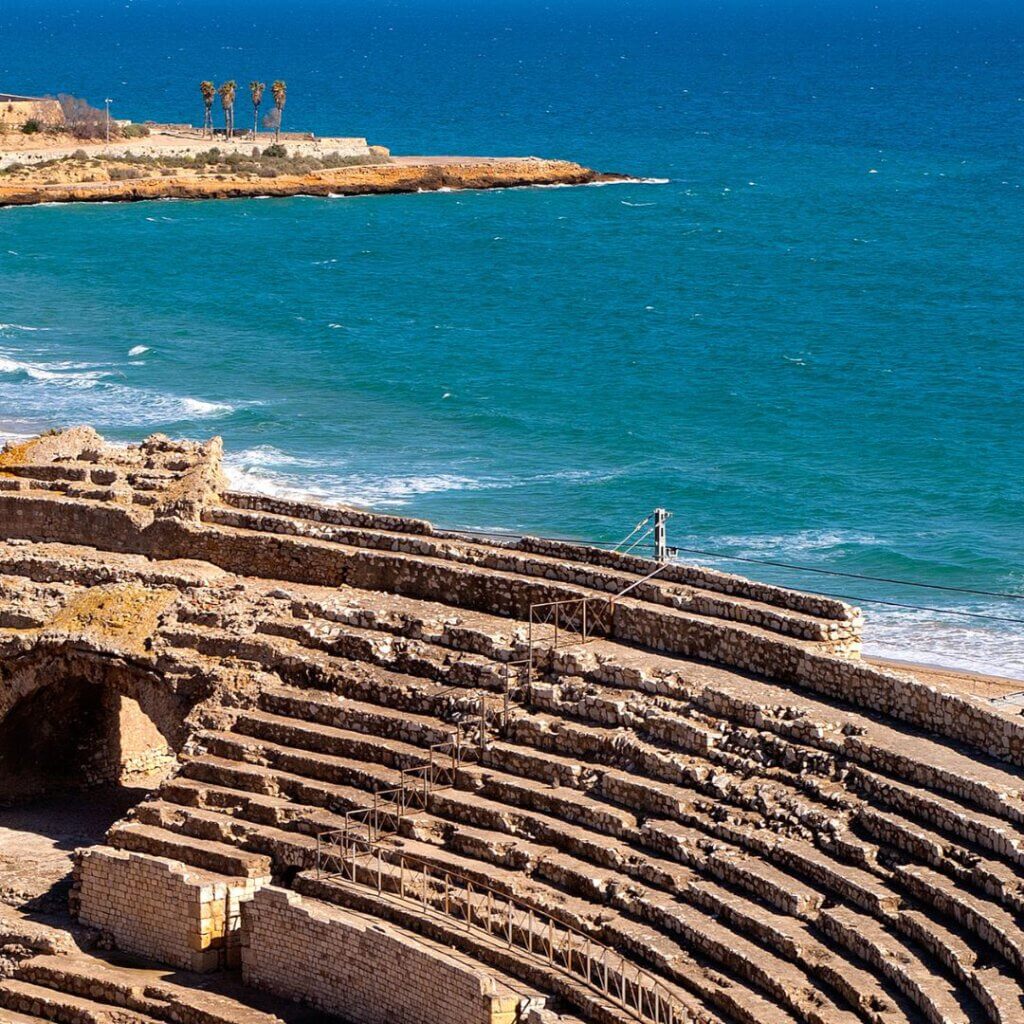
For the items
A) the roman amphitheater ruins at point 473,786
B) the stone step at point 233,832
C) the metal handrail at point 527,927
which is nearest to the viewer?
the metal handrail at point 527,927

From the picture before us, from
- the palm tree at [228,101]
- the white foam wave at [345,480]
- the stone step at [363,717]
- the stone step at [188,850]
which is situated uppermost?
the palm tree at [228,101]

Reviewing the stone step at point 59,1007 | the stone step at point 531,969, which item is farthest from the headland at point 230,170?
the stone step at point 531,969

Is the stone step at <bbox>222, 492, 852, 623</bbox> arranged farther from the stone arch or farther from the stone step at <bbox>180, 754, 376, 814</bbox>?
the stone step at <bbox>180, 754, 376, 814</bbox>

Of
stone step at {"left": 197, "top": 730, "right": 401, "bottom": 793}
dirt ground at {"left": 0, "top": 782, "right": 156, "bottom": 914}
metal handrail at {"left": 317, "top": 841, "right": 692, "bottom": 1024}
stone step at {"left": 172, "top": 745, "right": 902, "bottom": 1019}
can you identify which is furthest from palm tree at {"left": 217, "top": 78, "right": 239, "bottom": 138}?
metal handrail at {"left": 317, "top": 841, "right": 692, "bottom": 1024}

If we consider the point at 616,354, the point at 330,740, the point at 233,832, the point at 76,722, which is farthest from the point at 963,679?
the point at 616,354

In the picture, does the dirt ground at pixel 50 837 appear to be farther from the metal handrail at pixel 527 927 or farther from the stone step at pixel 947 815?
the stone step at pixel 947 815
